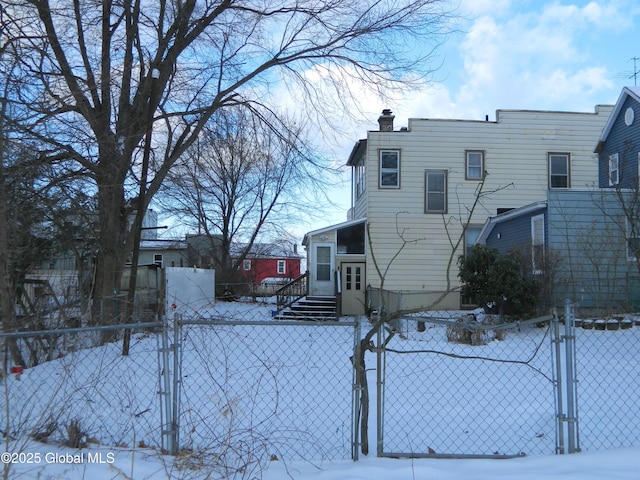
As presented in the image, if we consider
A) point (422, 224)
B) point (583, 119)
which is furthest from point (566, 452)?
point (583, 119)

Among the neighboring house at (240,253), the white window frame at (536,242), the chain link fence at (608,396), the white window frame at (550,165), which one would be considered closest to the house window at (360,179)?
the white window frame at (550,165)

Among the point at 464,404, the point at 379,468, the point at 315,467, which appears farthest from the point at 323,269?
the point at 379,468

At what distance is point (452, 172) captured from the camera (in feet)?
71.2

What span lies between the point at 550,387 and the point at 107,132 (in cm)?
903

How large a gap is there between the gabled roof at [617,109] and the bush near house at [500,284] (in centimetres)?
728

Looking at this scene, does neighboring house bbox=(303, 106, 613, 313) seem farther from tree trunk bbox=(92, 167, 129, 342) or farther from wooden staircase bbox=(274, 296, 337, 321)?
tree trunk bbox=(92, 167, 129, 342)

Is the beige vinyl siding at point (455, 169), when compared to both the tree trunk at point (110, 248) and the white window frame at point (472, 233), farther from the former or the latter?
the tree trunk at point (110, 248)

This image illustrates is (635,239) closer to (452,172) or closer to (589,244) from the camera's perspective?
(589,244)

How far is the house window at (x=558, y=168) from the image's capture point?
21641 millimetres

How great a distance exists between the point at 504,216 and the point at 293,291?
9828mm

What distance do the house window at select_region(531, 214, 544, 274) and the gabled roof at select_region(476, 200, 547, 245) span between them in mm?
337

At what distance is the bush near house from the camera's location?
14.0m

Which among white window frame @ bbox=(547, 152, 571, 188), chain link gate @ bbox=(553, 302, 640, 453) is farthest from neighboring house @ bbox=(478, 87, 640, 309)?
white window frame @ bbox=(547, 152, 571, 188)

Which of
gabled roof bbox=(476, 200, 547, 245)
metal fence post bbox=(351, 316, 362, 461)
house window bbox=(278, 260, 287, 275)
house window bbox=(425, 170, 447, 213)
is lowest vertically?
metal fence post bbox=(351, 316, 362, 461)
